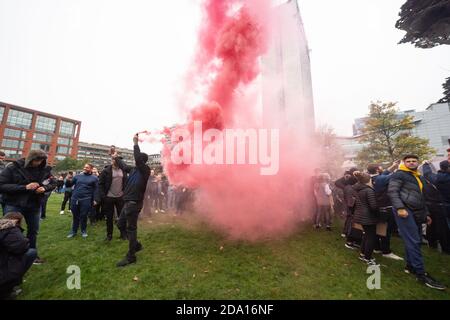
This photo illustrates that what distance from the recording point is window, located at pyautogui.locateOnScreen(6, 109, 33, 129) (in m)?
62.9

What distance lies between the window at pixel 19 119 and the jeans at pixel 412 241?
95591 mm

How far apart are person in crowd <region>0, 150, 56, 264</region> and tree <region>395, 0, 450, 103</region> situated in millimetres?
14379

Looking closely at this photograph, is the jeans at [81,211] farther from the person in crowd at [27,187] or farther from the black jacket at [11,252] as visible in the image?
the black jacket at [11,252]

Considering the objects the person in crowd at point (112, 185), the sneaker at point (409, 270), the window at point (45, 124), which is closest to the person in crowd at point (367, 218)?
the sneaker at point (409, 270)

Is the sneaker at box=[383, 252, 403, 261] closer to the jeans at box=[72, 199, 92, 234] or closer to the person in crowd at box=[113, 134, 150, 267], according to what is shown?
the person in crowd at box=[113, 134, 150, 267]

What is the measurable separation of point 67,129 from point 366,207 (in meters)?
99.9

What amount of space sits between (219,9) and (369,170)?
27.0 feet

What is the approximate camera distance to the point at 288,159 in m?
9.05

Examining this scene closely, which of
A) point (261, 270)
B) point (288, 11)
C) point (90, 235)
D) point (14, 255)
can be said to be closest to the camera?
point (14, 255)

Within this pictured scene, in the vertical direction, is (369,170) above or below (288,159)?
below
